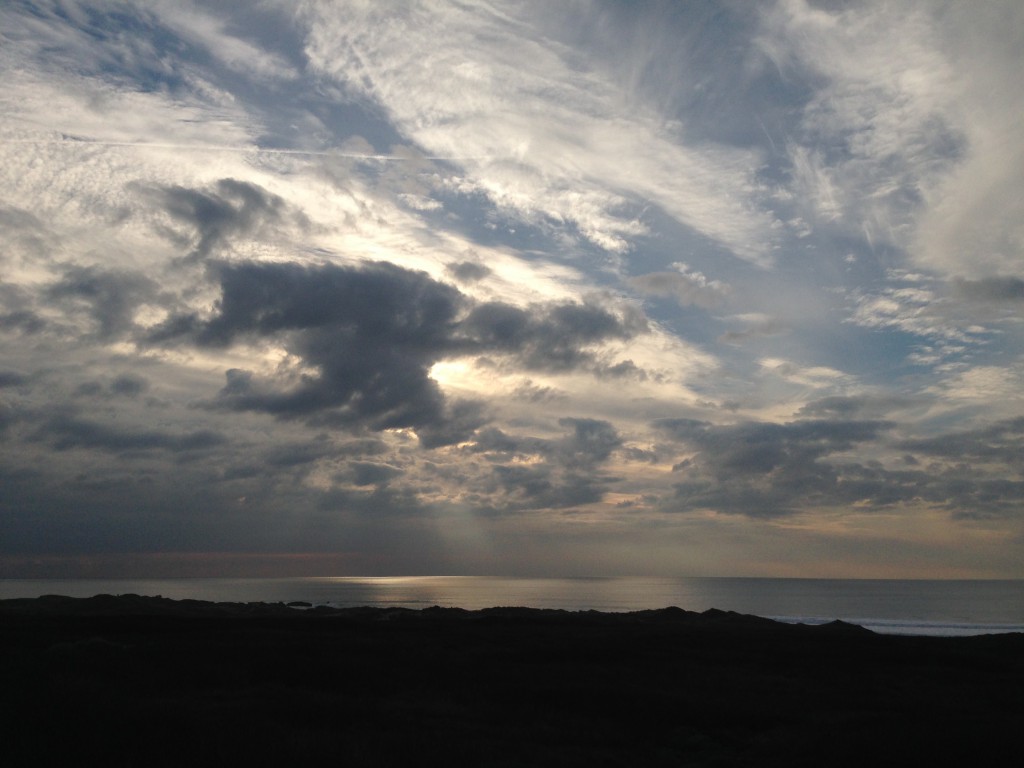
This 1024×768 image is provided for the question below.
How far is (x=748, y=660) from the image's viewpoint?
40531mm

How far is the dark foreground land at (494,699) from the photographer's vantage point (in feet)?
61.3

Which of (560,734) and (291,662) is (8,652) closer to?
(291,662)

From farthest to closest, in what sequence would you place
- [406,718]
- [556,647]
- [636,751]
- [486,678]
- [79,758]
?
[556,647]
[486,678]
[406,718]
[636,751]
[79,758]

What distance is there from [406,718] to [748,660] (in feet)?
80.0

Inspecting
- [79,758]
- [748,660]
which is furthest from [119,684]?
[748,660]

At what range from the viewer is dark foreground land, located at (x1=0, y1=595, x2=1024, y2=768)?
18.7 metres

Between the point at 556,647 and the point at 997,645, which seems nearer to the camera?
the point at 556,647

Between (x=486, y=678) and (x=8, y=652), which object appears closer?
(x=486, y=678)

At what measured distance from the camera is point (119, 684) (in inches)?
1041

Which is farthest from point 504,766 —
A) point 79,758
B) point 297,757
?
point 79,758

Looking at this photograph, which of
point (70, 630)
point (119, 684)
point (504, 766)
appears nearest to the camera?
point (504, 766)

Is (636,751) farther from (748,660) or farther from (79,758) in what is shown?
(748,660)

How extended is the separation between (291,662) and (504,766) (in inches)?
752

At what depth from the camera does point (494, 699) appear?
91.5 ft
